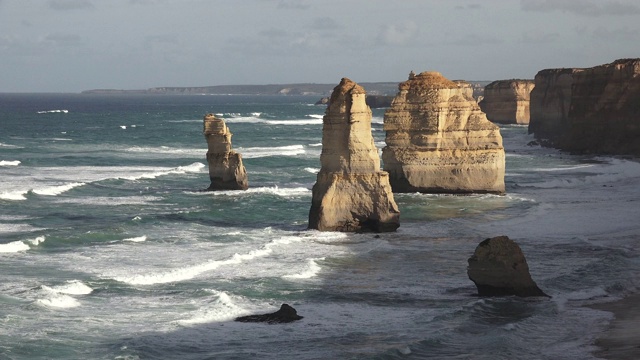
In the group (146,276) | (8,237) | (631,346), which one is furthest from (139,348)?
(8,237)

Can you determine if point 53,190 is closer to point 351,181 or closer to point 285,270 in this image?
point 351,181

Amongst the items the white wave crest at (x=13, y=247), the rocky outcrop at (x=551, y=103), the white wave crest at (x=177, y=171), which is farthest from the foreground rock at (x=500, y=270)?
the rocky outcrop at (x=551, y=103)

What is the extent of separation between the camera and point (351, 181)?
3581 centimetres

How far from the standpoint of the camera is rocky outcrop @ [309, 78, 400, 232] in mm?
35812

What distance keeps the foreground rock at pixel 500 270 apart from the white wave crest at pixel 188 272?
7750 mm

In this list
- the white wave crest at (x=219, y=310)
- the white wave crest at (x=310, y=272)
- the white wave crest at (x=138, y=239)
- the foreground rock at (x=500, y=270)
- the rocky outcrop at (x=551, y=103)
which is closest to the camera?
the white wave crest at (x=219, y=310)

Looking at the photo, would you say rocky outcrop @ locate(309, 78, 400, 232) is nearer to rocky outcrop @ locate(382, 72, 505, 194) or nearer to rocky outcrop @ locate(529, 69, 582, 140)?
rocky outcrop @ locate(382, 72, 505, 194)

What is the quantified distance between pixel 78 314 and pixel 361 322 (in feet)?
21.6

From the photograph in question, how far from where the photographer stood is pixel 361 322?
2414 cm

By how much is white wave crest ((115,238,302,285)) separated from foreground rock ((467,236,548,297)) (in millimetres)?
7750

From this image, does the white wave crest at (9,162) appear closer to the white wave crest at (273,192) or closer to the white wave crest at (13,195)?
the white wave crest at (13,195)

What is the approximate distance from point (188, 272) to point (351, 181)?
27.1 ft

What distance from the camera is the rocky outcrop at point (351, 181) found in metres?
35.8

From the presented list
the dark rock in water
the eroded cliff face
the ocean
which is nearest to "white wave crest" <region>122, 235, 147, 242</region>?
the ocean
